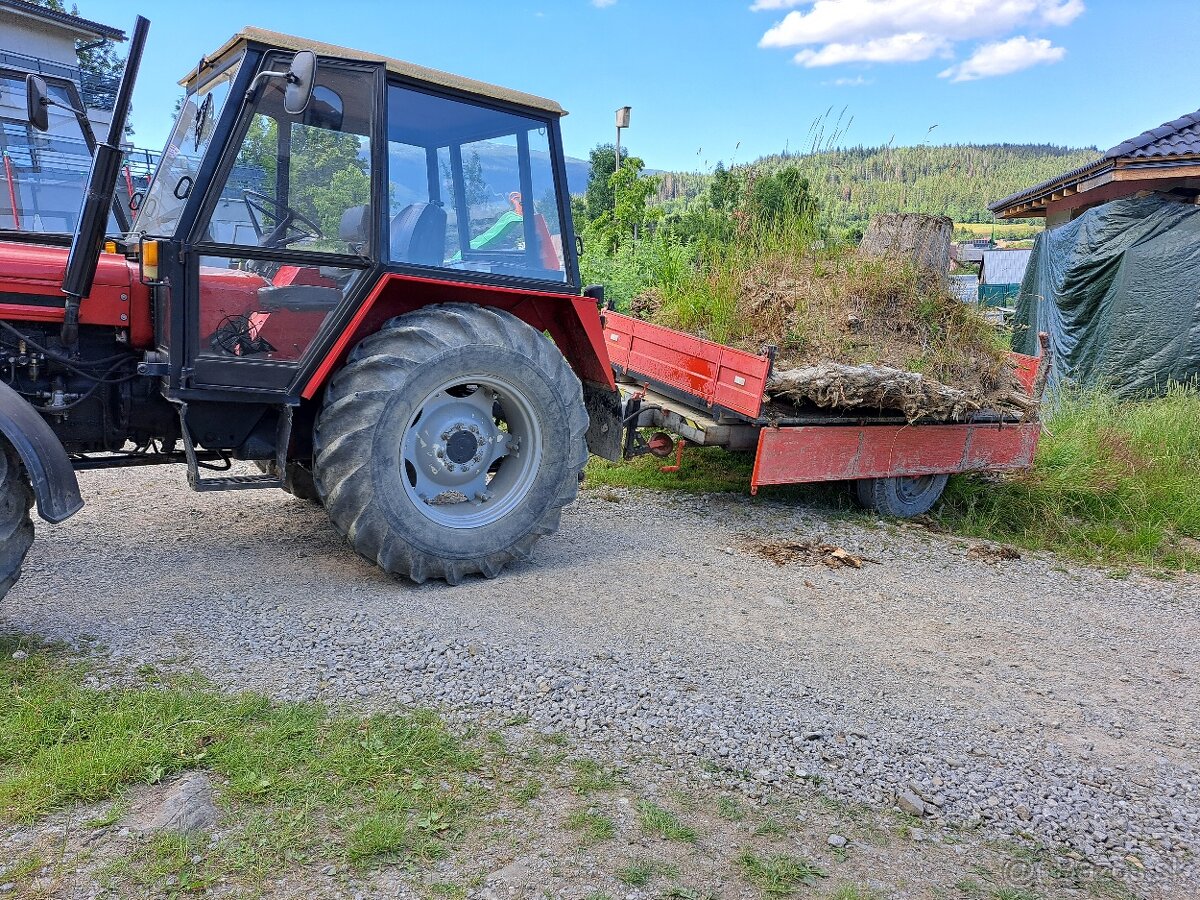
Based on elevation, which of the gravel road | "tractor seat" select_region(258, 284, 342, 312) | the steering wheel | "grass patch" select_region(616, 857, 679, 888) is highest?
the steering wheel

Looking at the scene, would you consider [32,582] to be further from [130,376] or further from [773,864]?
[773,864]

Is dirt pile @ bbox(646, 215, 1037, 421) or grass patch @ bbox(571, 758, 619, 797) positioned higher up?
dirt pile @ bbox(646, 215, 1037, 421)

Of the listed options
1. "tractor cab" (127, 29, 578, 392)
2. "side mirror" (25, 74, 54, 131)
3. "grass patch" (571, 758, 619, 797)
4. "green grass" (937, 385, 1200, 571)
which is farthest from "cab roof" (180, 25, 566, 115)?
"green grass" (937, 385, 1200, 571)

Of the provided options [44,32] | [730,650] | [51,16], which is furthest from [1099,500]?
[44,32]

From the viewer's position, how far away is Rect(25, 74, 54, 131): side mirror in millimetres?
3449

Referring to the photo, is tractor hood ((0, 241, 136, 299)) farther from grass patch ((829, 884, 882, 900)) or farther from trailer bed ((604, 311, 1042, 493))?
grass patch ((829, 884, 882, 900))

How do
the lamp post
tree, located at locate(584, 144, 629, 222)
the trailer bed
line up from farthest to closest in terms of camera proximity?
tree, located at locate(584, 144, 629, 222)
the lamp post
the trailer bed

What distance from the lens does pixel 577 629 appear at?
143 inches

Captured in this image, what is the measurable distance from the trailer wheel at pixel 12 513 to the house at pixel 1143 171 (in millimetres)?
10586

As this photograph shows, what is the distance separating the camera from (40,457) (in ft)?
9.82

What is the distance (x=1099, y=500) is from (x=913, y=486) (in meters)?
1.52

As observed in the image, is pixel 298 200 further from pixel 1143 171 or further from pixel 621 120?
pixel 621 120

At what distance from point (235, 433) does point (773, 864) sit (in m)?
2.81

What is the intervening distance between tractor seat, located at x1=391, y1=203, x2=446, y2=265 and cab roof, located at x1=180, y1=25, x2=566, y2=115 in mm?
548
